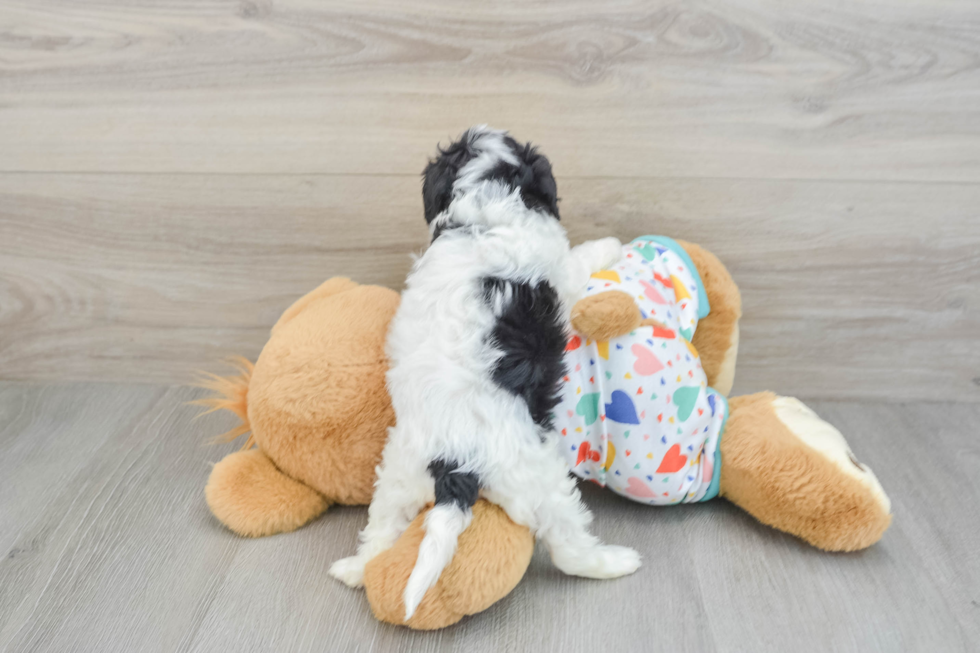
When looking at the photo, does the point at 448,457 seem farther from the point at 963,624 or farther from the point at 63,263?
the point at 63,263

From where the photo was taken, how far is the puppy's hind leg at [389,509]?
2.68 feet

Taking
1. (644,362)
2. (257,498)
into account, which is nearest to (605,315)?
(644,362)

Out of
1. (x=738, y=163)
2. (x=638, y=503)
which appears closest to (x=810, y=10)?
(x=738, y=163)

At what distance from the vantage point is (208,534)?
99 centimetres

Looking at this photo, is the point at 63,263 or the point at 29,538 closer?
the point at 29,538

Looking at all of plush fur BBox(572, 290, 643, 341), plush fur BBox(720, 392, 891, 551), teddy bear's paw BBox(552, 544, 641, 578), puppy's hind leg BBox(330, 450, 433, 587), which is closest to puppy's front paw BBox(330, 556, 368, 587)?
puppy's hind leg BBox(330, 450, 433, 587)

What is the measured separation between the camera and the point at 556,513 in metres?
0.82

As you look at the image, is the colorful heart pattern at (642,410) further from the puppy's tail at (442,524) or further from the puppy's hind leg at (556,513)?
the puppy's tail at (442,524)

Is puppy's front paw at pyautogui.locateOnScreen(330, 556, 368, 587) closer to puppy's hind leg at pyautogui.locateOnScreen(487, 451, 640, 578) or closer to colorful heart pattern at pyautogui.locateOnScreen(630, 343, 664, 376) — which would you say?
puppy's hind leg at pyautogui.locateOnScreen(487, 451, 640, 578)

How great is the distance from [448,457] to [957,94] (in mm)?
989

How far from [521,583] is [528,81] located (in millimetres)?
769

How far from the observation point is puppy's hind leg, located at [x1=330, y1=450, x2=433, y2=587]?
2.68 feet

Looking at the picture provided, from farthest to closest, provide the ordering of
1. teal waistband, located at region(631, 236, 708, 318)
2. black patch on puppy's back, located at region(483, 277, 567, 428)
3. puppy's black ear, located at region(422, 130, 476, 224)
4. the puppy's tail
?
teal waistband, located at region(631, 236, 708, 318) < puppy's black ear, located at region(422, 130, 476, 224) < black patch on puppy's back, located at region(483, 277, 567, 428) < the puppy's tail

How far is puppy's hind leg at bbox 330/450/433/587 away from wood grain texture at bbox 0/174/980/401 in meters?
0.48
